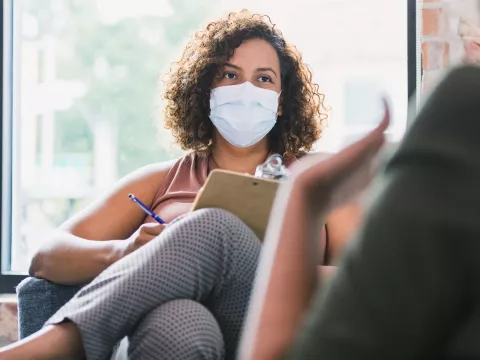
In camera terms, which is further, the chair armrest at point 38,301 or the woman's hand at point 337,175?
the chair armrest at point 38,301

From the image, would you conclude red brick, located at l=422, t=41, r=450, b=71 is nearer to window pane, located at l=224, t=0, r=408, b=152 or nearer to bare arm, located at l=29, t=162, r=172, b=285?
window pane, located at l=224, t=0, r=408, b=152

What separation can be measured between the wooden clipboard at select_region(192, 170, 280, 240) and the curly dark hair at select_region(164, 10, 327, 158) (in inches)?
21.6

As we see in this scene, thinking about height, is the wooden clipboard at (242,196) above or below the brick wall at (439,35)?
below

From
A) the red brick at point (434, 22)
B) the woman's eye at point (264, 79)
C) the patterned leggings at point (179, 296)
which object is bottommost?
the patterned leggings at point (179, 296)

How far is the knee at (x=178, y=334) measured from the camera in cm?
123

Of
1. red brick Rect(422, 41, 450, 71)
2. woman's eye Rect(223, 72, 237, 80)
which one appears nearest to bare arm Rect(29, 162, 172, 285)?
woman's eye Rect(223, 72, 237, 80)

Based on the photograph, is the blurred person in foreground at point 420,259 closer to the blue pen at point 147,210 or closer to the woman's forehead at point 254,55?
the blue pen at point 147,210

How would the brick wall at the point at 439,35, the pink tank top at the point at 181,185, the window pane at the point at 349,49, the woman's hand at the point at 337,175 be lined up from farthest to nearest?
1. the window pane at the point at 349,49
2. the brick wall at the point at 439,35
3. the pink tank top at the point at 181,185
4. the woman's hand at the point at 337,175

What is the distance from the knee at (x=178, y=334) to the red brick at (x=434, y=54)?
127 cm

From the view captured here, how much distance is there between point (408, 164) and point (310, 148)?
1697 millimetres

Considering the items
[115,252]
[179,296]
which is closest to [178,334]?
[179,296]

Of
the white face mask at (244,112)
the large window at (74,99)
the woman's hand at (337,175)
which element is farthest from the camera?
the large window at (74,99)

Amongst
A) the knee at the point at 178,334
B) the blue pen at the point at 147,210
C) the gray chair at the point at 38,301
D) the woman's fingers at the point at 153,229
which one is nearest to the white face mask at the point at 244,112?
the blue pen at the point at 147,210

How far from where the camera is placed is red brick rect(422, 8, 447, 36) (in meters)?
2.19
